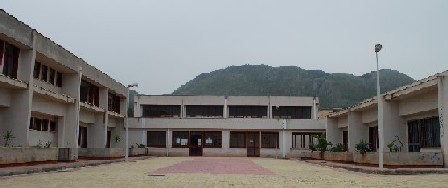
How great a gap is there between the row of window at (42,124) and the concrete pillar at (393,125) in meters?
22.2

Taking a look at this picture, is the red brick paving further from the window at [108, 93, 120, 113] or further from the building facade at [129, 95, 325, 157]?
the building facade at [129, 95, 325, 157]

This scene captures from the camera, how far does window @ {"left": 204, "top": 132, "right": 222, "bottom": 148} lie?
55.3m

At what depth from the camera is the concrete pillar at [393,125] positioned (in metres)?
30.5

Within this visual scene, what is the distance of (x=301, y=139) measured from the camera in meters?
55.8

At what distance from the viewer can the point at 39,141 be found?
32156 mm

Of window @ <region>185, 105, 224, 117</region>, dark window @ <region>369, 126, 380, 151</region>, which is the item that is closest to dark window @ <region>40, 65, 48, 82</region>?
dark window @ <region>369, 126, 380, 151</region>

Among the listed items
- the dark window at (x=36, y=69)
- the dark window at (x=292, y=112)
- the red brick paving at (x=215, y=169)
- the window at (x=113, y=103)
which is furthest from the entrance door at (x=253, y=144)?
Result: the dark window at (x=36, y=69)

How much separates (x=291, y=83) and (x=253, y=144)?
109 metres

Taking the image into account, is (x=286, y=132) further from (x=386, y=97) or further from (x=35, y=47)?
(x=35, y=47)

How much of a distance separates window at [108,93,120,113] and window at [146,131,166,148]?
6.34 meters

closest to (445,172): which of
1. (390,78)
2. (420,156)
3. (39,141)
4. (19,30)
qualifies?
(420,156)

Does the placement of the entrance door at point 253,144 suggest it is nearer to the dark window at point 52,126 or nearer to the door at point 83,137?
the door at point 83,137

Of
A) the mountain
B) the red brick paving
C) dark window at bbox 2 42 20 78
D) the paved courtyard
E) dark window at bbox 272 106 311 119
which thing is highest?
the mountain

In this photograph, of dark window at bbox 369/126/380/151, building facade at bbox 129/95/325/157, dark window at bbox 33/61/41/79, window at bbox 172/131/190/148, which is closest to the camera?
dark window at bbox 33/61/41/79
